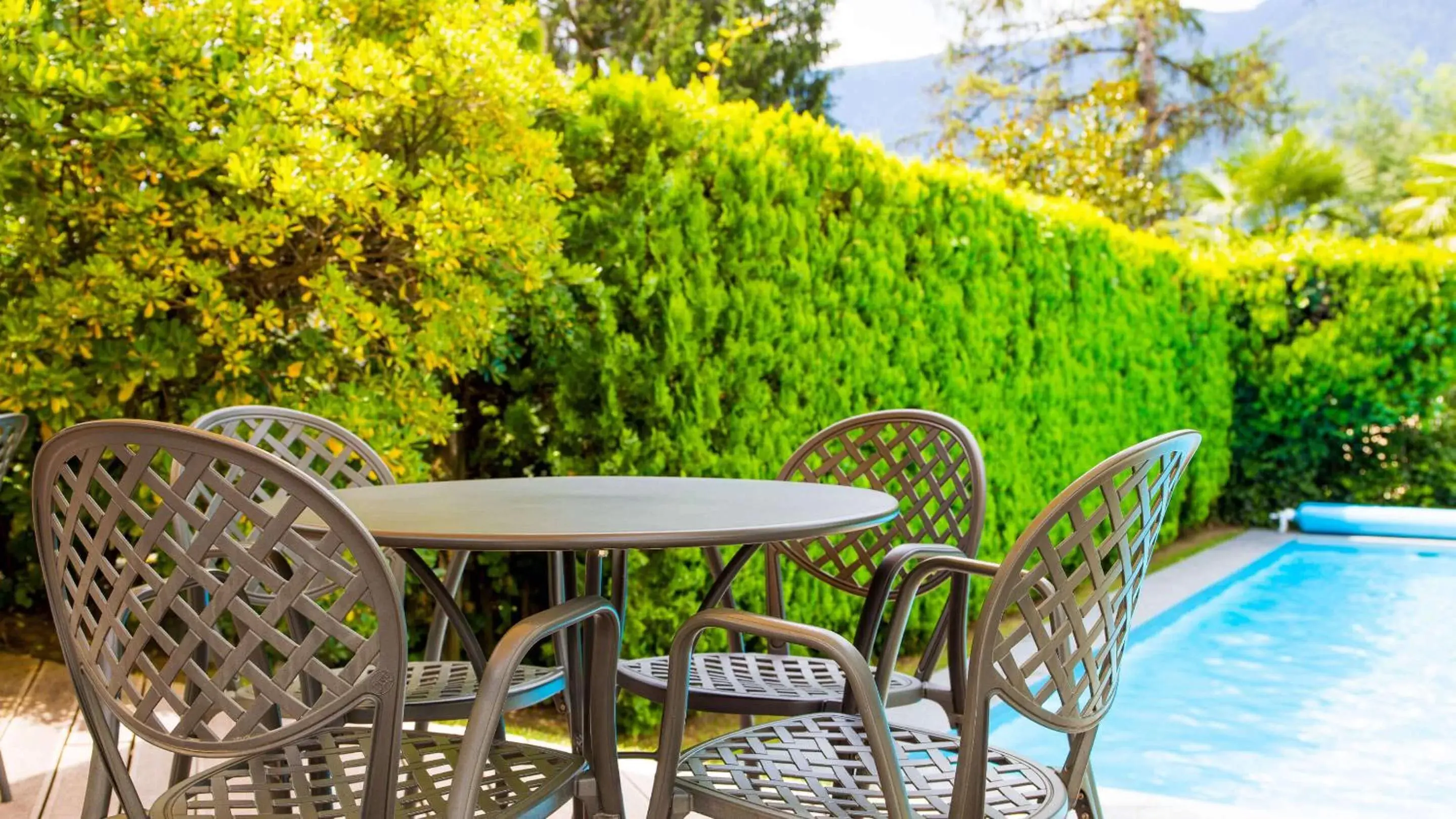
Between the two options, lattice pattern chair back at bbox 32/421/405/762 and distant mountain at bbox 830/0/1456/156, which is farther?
distant mountain at bbox 830/0/1456/156

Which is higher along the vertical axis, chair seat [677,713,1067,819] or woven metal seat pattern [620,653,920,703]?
chair seat [677,713,1067,819]

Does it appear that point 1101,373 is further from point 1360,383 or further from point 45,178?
point 45,178

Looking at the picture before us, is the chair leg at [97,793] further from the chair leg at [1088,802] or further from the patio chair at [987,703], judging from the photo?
the chair leg at [1088,802]

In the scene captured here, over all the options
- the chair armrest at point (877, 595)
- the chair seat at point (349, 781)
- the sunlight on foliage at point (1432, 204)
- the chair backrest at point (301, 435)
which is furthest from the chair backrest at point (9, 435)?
the sunlight on foliage at point (1432, 204)

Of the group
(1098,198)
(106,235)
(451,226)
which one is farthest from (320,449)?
(1098,198)

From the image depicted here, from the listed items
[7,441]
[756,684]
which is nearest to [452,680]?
[756,684]

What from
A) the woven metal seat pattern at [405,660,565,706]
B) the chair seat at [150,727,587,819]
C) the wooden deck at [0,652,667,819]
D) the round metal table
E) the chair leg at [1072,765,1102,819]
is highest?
the round metal table

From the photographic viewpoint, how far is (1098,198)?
15.0 m

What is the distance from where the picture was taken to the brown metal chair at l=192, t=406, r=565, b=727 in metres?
2.20

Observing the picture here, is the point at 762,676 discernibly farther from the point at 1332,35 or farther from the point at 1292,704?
the point at 1332,35

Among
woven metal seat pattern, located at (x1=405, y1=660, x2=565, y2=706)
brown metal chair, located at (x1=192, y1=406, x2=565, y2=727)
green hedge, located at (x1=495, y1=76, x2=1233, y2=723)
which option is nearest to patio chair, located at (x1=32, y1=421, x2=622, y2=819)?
brown metal chair, located at (x1=192, y1=406, x2=565, y2=727)

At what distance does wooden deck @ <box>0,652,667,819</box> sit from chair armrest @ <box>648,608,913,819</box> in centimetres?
125

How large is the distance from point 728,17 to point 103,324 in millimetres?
16866

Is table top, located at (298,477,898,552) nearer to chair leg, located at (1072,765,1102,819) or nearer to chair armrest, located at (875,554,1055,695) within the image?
chair armrest, located at (875,554,1055,695)
